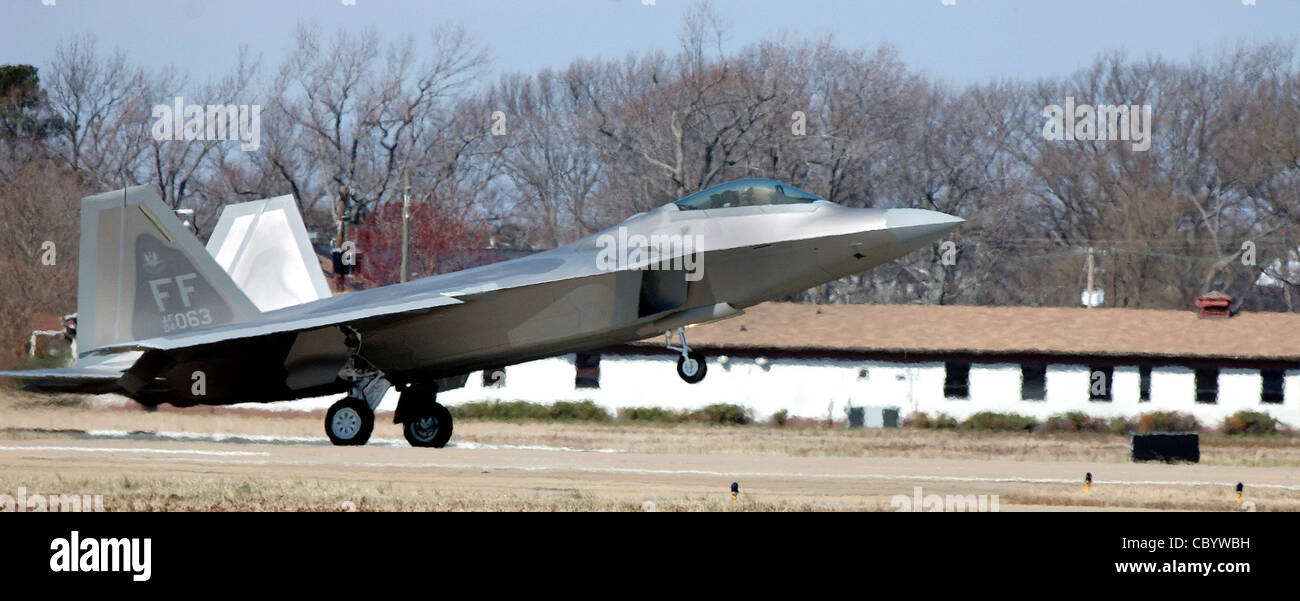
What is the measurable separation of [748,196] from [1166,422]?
2560cm

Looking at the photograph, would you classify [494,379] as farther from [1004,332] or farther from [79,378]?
[79,378]

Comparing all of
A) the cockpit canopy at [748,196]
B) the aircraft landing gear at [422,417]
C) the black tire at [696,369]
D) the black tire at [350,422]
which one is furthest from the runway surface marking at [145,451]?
the cockpit canopy at [748,196]

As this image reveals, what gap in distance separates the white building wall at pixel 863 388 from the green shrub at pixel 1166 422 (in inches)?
23.0

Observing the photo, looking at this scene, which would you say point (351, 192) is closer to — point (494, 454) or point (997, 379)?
point (997, 379)

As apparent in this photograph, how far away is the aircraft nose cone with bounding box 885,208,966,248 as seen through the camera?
19.5 metres

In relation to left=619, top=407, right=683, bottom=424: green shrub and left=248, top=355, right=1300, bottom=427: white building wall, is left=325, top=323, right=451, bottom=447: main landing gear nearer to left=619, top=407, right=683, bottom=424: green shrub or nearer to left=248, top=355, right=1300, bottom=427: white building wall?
left=619, top=407, right=683, bottom=424: green shrub

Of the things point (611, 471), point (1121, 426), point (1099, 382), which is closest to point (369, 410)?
point (611, 471)

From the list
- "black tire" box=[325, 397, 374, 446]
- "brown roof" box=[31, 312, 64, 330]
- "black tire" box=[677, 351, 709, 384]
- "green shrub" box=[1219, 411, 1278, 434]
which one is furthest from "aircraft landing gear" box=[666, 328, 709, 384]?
"green shrub" box=[1219, 411, 1278, 434]

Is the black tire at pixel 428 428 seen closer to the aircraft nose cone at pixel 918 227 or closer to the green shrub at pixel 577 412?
the aircraft nose cone at pixel 918 227

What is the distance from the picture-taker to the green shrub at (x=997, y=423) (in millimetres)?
41562

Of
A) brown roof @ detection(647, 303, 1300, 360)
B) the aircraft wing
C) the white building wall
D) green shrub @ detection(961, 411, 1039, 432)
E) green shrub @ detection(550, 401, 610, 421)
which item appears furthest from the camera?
brown roof @ detection(647, 303, 1300, 360)

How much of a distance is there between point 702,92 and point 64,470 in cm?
4169
